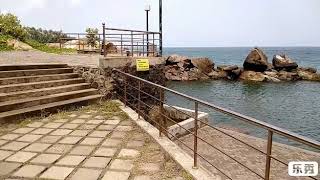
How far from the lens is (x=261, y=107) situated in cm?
2594

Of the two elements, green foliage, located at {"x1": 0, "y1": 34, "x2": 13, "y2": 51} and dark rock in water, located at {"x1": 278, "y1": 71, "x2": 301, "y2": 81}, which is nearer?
green foliage, located at {"x1": 0, "y1": 34, "x2": 13, "y2": 51}

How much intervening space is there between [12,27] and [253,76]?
31.9 meters

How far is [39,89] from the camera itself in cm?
881

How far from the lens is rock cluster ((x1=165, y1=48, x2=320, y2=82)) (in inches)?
1762

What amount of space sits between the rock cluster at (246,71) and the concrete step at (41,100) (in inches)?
1370

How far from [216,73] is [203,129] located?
34928 mm

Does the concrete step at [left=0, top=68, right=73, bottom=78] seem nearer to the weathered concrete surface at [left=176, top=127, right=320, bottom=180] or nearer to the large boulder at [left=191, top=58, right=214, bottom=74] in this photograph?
the weathered concrete surface at [left=176, top=127, right=320, bottom=180]

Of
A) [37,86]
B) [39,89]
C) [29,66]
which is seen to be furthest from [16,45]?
[39,89]

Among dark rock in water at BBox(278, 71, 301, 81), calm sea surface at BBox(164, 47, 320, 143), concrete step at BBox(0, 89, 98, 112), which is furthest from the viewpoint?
dark rock in water at BBox(278, 71, 301, 81)

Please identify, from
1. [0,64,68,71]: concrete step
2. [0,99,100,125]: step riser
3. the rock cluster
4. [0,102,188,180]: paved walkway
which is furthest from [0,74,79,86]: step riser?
the rock cluster

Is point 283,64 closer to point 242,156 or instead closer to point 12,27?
point 12,27

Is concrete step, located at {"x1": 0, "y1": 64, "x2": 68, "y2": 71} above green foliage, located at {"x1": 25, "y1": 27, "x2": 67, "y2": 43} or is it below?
below

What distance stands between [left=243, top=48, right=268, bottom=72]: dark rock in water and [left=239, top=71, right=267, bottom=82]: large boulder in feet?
4.50

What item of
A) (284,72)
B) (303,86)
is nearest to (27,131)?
(303,86)
